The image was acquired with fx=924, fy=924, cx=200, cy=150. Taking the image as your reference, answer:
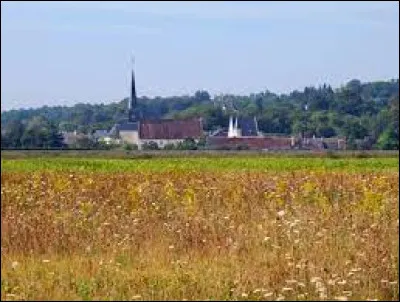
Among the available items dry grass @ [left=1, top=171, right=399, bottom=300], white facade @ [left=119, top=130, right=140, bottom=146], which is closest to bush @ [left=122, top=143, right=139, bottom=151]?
white facade @ [left=119, top=130, right=140, bottom=146]

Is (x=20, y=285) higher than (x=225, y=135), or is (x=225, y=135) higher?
(x=225, y=135)

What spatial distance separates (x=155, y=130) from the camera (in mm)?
8945

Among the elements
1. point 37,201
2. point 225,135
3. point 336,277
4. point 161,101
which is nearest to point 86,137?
point 161,101

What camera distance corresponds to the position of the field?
5809mm

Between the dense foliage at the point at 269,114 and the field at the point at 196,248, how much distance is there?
1.19ft

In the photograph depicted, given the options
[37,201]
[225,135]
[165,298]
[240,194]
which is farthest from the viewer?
[225,135]

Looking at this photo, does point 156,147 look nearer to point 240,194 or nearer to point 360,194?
point 240,194

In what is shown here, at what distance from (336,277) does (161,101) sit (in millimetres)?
3149

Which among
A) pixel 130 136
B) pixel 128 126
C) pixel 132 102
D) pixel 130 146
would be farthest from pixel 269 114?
pixel 132 102

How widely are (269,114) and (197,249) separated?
25.8 feet

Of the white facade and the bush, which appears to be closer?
the white facade

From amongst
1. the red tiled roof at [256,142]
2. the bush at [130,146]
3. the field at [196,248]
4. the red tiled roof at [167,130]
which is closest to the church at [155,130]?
the red tiled roof at [167,130]

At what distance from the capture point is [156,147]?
9758 mm

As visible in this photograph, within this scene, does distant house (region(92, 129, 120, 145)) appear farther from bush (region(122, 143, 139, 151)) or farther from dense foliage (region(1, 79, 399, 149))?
bush (region(122, 143, 139, 151))
